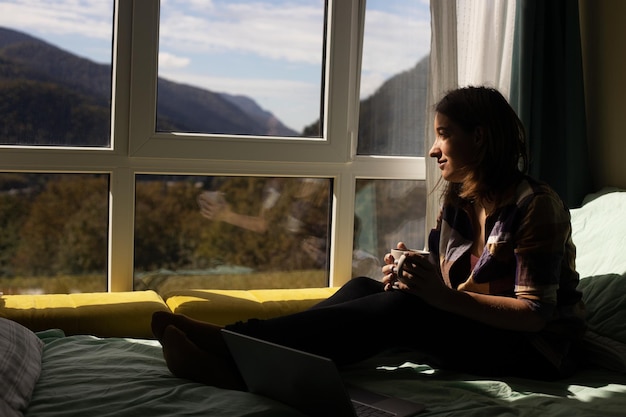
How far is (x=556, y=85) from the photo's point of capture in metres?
3.05

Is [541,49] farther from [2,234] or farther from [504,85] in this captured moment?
[2,234]

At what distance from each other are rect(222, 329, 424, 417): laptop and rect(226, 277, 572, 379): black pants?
0.40ft

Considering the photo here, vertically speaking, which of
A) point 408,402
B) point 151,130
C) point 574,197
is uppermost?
point 151,130

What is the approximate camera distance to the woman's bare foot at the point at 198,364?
175cm

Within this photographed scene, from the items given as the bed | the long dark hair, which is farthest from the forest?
the long dark hair

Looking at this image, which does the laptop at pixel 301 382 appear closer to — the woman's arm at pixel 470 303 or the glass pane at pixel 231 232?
the woman's arm at pixel 470 303

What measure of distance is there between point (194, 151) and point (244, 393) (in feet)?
4.94

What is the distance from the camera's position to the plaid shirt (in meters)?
1.88

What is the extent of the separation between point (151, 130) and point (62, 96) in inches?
13.1

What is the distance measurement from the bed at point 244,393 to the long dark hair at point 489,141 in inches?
18.2

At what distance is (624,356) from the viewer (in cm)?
202

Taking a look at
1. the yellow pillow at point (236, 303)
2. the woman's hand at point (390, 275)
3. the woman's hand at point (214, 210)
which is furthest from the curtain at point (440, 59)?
the woman's hand at point (390, 275)

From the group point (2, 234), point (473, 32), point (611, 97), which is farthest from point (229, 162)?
point (611, 97)

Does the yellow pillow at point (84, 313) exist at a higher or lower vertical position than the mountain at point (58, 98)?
lower
